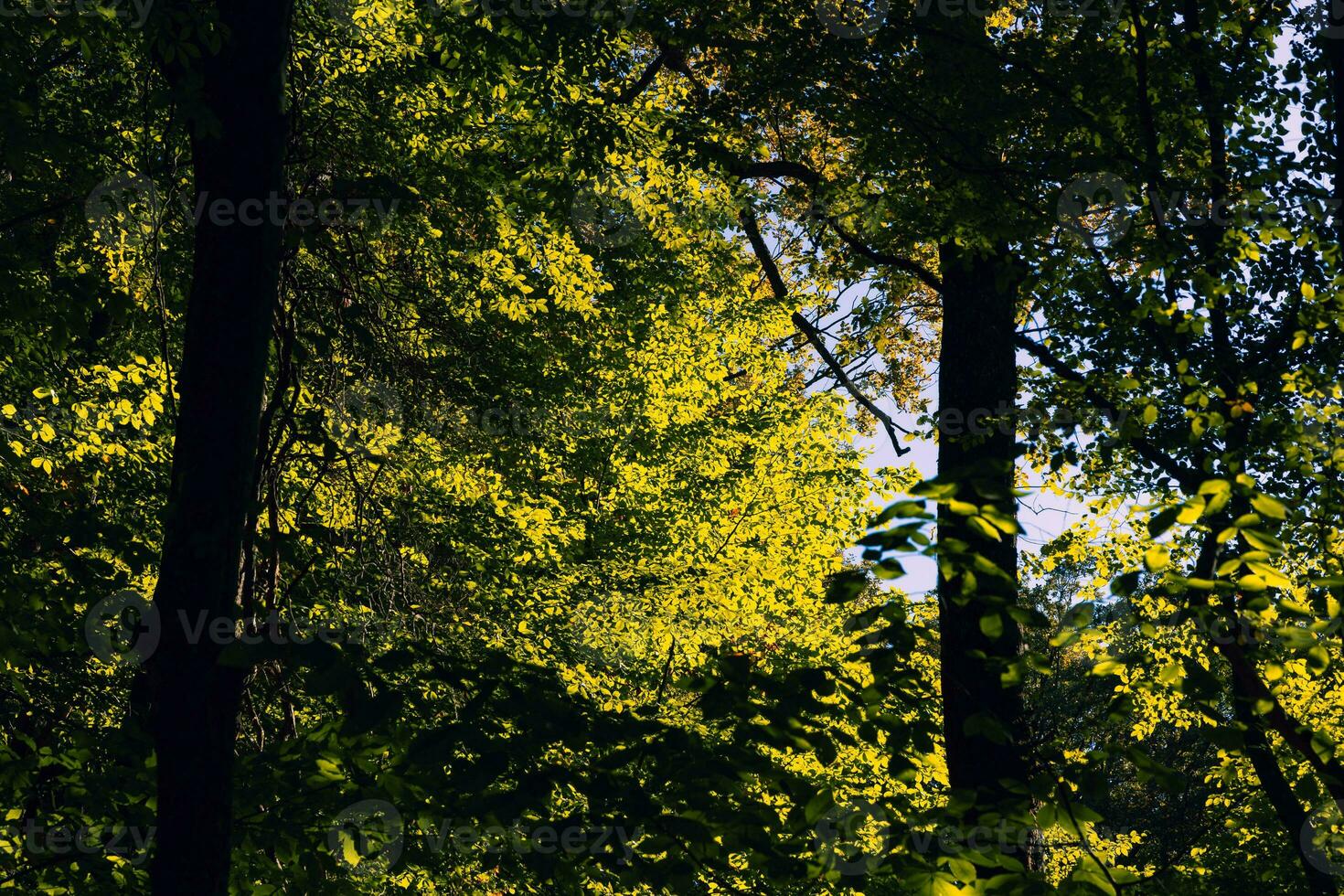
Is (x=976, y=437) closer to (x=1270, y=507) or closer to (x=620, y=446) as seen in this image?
(x=1270, y=507)

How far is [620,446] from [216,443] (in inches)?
413

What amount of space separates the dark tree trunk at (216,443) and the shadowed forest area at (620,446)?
0.5 inches

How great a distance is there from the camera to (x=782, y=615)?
1645cm

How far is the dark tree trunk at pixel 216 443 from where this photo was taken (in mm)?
3379

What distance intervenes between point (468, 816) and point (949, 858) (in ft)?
5.82

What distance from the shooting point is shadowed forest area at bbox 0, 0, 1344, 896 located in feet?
11.8

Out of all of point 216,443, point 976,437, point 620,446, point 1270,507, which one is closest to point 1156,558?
point 1270,507

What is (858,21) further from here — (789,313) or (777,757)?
(777,757)

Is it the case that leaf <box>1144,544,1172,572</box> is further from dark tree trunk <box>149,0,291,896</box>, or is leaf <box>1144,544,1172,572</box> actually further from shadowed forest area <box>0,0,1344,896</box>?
dark tree trunk <box>149,0,291,896</box>

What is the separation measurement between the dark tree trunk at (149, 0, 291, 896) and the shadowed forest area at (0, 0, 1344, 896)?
13 mm

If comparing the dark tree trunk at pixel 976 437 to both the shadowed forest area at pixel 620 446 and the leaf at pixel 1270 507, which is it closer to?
the shadowed forest area at pixel 620 446

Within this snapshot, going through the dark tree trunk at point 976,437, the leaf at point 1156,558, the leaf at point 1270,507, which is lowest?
the leaf at point 1156,558

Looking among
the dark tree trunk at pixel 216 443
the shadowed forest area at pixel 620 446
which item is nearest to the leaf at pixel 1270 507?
the shadowed forest area at pixel 620 446

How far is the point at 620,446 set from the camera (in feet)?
45.8
